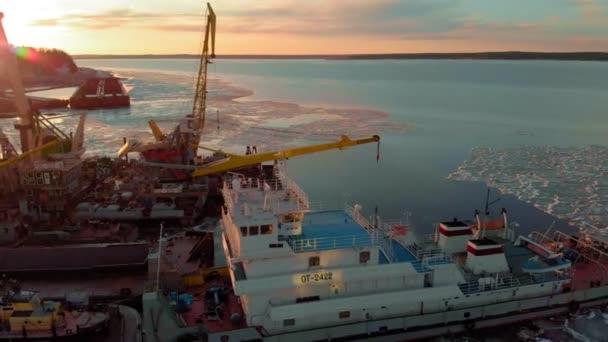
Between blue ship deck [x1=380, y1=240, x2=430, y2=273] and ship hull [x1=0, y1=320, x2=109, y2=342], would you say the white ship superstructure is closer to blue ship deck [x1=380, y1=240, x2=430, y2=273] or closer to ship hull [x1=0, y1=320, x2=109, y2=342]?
blue ship deck [x1=380, y1=240, x2=430, y2=273]

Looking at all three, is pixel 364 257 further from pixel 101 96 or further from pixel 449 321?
pixel 101 96

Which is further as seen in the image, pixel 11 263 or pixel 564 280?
pixel 11 263

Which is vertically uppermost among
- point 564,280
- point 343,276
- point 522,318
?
point 343,276

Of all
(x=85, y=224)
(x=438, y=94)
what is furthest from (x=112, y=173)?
(x=438, y=94)

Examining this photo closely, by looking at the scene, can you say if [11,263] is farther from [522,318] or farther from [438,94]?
[438,94]

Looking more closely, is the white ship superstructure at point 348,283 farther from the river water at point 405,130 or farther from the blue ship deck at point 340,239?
the river water at point 405,130

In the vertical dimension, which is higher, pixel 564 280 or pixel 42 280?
pixel 564 280
